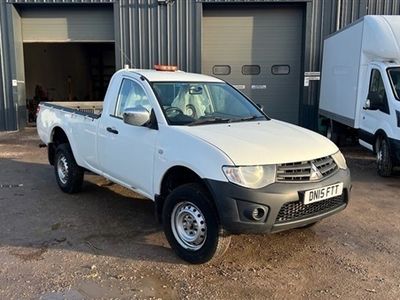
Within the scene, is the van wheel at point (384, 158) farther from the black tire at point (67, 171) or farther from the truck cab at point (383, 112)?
the black tire at point (67, 171)

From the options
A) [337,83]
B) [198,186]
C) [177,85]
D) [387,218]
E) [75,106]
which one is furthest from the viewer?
[337,83]

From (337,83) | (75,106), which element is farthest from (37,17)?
(337,83)

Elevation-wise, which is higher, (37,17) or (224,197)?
(37,17)

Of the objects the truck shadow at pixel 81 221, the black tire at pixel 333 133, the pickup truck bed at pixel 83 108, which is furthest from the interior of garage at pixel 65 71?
the black tire at pixel 333 133

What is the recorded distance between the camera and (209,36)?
45.2ft

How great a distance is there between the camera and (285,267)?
13.5 ft

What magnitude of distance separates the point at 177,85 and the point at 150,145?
3.25ft

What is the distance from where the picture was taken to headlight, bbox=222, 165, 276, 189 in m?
3.69

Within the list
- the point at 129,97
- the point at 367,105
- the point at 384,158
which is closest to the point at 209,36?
the point at 367,105

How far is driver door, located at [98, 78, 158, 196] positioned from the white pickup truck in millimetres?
12

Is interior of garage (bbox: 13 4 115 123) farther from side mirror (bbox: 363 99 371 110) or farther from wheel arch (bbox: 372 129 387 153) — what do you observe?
wheel arch (bbox: 372 129 387 153)

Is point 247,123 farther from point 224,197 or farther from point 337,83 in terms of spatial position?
point 337,83

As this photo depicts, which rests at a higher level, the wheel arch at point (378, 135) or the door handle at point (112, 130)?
the door handle at point (112, 130)

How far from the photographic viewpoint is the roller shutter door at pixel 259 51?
44.6 feet
